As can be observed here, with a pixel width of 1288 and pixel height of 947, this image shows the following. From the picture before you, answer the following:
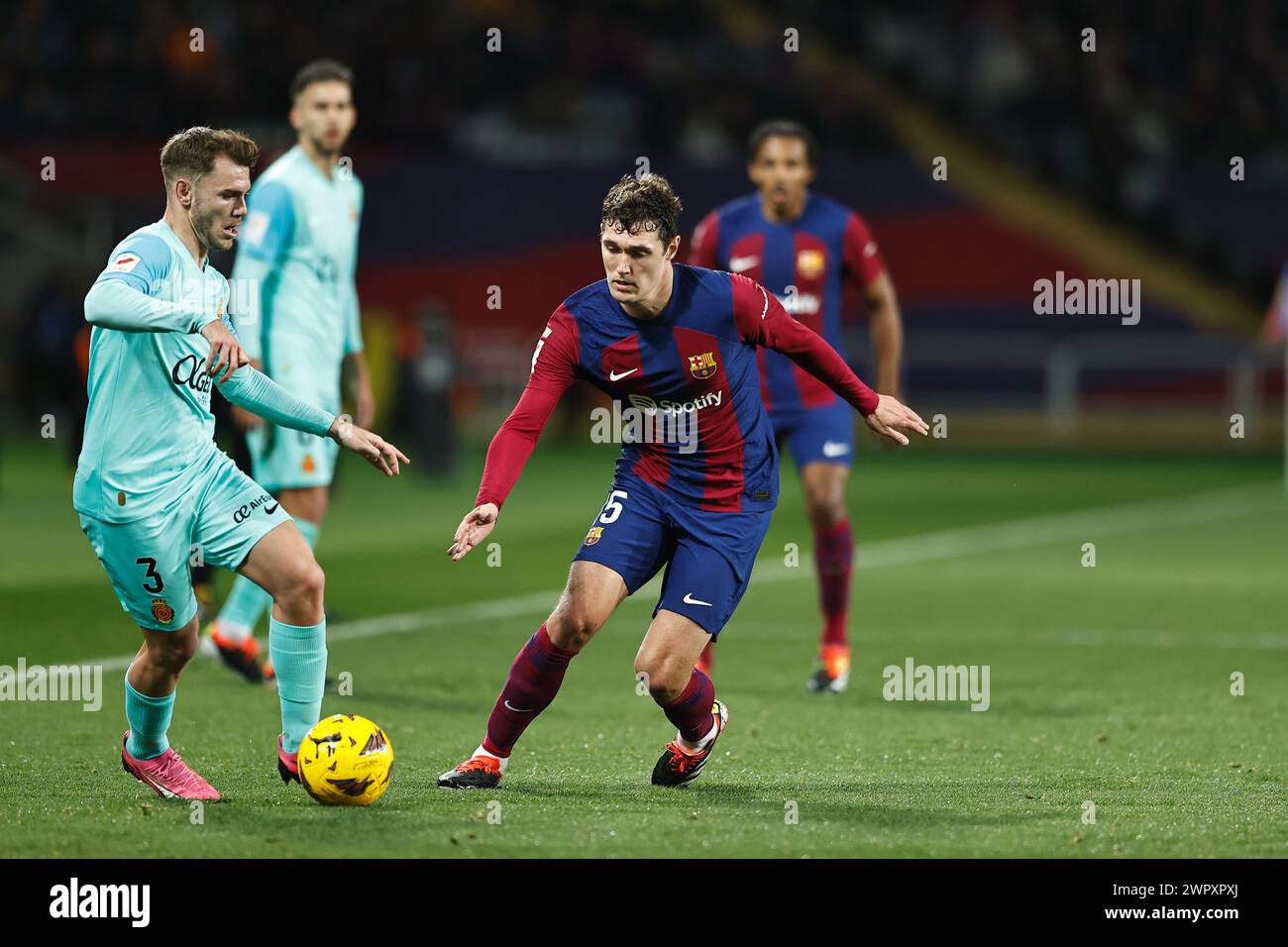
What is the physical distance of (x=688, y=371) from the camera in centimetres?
677

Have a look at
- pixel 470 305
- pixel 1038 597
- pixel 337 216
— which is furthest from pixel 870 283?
pixel 470 305

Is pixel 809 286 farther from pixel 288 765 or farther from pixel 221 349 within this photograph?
pixel 221 349

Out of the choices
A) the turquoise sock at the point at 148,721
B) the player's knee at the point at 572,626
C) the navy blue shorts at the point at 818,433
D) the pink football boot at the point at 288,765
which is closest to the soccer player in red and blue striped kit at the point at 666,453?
the player's knee at the point at 572,626

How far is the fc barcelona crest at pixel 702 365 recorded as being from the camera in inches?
266

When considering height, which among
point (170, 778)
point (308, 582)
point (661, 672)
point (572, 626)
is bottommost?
point (170, 778)

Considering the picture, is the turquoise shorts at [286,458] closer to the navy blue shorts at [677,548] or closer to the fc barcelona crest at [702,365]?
the navy blue shorts at [677,548]

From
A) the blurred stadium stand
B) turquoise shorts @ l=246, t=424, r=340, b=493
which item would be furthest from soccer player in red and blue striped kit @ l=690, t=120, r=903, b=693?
the blurred stadium stand

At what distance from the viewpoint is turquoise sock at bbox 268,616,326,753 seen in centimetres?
653

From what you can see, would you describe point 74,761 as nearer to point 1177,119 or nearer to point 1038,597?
point 1038,597

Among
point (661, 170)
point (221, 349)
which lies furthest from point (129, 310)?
point (661, 170)

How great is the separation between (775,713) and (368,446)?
8.94 ft

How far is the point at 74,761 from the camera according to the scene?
23.4ft

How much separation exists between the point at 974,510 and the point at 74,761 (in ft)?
38.8

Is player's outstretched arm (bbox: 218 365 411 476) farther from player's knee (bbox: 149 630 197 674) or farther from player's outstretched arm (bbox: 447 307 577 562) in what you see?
player's knee (bbox: 149 630 197 674)
